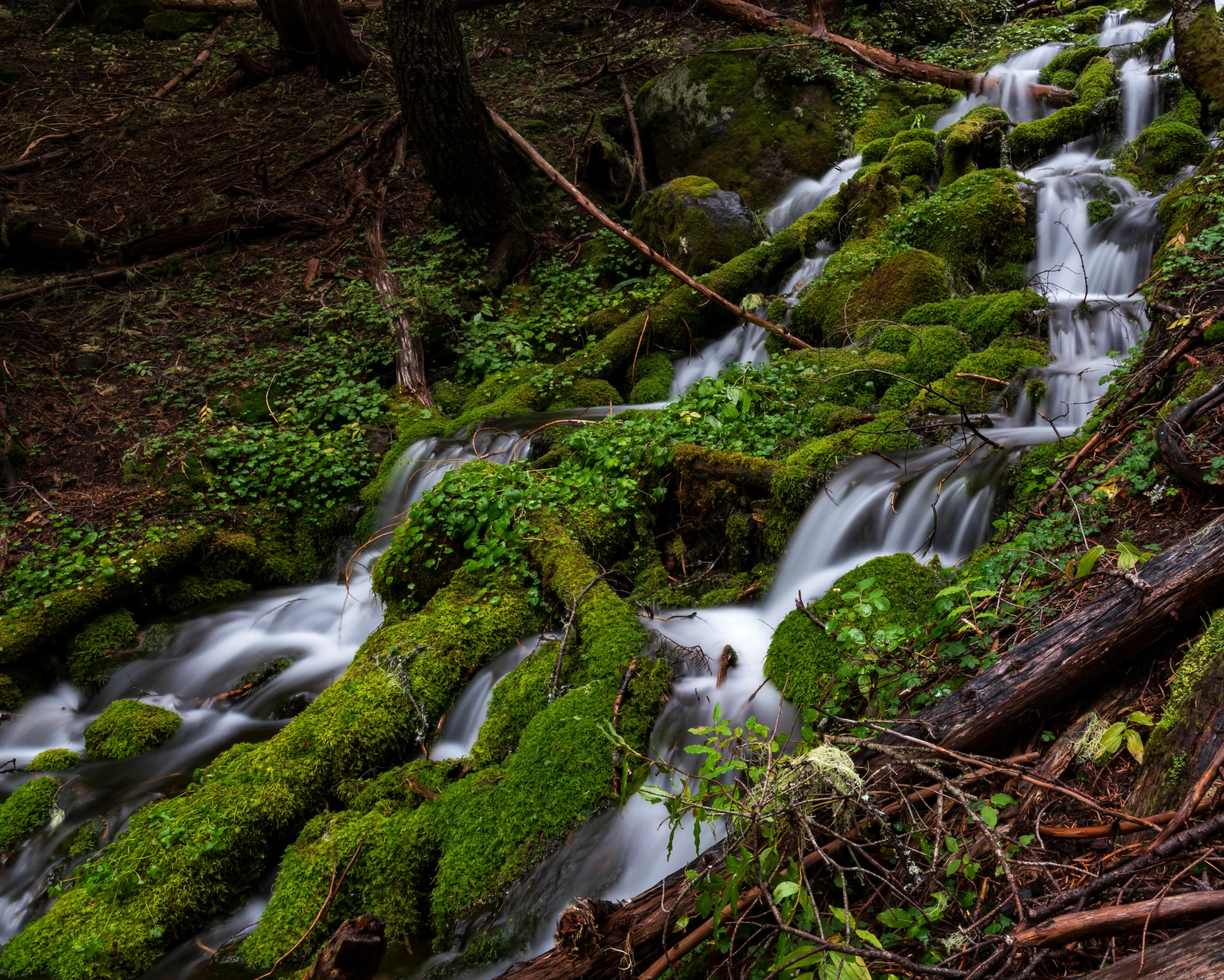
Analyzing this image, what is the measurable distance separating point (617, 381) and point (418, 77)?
412 centimetres

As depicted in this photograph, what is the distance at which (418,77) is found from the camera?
840cm

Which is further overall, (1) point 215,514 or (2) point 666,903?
(1) point 215,514

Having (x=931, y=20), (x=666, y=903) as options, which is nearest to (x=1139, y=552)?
(x=666, y=903)

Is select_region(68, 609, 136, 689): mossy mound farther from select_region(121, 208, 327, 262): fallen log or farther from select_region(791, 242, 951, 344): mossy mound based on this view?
select_region(791, 242, 951, 344): mossy mound

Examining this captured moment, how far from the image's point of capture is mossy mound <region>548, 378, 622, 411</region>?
724 centimetres

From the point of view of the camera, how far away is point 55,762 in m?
4.87

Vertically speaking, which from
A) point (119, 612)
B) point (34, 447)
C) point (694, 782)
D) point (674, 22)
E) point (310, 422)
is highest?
point (674, 22)

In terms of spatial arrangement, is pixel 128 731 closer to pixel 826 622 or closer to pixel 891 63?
pixel 826 622

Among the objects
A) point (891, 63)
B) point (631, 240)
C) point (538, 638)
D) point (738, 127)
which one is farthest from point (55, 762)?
point (891, 63)

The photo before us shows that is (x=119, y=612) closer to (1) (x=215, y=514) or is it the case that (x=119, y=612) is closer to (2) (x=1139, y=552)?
(1) (x=215, y=514)

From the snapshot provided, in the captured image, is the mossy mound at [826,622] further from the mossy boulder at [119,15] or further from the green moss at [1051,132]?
the mossy boulder at [119,15]

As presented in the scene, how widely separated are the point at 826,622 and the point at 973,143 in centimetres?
749

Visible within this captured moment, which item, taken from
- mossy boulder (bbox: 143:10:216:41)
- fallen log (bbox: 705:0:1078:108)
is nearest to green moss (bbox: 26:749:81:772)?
fallen log (bbox: 705:0:1078:108)

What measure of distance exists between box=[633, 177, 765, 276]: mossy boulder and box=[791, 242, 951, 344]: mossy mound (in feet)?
5.18
